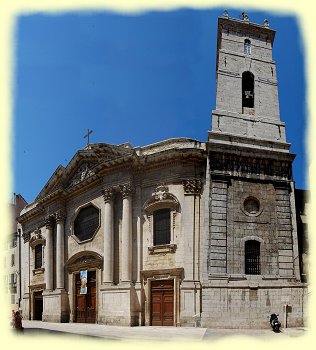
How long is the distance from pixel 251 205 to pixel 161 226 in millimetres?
4770

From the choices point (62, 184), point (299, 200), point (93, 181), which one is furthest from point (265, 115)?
point (62, 184)

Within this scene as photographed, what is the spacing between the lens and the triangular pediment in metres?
23.5

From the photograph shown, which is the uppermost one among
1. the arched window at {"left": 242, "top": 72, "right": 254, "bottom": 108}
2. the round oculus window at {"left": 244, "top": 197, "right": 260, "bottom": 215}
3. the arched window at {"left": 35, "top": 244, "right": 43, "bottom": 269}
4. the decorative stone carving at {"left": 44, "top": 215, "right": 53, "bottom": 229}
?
the arched window at {"left": 242, "top": 72, "right": 254, "bottom": 108}

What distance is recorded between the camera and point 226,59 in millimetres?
23094

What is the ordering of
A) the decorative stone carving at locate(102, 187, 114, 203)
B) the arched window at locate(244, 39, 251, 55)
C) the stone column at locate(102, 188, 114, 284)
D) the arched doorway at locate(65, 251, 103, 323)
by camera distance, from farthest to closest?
the arched doorway at locate(65, 251, 103, 323) → the arched window at locate(244, 39, 251, 55) → the decorative stone carving at locate(102, 187, 114, 203) → the stone column at locate(102, 188, 114, 284)

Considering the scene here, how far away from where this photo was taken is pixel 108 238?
22625 millimetres

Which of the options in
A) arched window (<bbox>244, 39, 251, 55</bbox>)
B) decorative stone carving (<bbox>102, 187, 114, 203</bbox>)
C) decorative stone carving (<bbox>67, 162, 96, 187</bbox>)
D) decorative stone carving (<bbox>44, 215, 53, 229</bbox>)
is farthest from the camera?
decorative stone carving (<bbox>44, 215, 53, 229</bbox>)

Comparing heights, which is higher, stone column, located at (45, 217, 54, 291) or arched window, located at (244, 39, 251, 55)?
arched window, located at (244, 39, 251, 55)

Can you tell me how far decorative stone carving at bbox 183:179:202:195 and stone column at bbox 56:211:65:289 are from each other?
1069 cm

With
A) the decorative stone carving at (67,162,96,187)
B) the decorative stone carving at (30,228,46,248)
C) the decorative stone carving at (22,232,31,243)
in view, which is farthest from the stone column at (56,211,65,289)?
the decorative stone carving at (22,232,31,243)

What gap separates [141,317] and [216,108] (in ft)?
37.9

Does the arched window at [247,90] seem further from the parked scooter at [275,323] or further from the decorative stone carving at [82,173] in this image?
the parked scooter at [275,323]

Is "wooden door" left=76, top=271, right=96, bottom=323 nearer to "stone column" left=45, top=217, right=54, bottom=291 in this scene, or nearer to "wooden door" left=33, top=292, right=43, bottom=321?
"stone column" left=45, top=217, right=54, bottom=291

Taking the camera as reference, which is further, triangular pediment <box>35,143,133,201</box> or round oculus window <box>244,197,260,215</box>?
triangular pediment <box>35,143,133,201</box>
